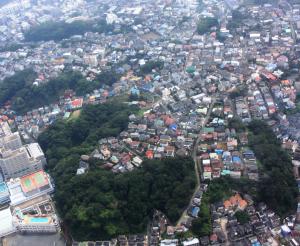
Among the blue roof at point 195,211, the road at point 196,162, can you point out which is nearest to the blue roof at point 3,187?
the road at point 196,162

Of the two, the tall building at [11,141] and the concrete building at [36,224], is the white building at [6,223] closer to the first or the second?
the concrete building at [36,224]

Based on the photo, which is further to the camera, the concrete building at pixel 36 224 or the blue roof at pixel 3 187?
the blue roof at pixel 3 187

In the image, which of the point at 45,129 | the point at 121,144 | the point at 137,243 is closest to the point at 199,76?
the point at 121,144

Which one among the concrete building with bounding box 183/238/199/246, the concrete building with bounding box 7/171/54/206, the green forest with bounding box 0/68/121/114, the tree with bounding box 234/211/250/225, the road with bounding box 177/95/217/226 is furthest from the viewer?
the green forest with bounding box 0/68/121/114

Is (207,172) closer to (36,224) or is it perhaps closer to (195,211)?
(195,211)

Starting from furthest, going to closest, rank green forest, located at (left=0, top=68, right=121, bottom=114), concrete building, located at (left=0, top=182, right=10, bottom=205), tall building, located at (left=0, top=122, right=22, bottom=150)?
green forest, located at (left=0, top=68, right=121, bottom=114), tall building, located at (left=0, top=122, right=22, bottom=150), concrete building, located at (left=0, top=182, right=10, bottom=205)

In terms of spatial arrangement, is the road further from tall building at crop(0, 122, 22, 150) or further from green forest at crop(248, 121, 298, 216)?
tall building at crop(0, 122, 22, 150)

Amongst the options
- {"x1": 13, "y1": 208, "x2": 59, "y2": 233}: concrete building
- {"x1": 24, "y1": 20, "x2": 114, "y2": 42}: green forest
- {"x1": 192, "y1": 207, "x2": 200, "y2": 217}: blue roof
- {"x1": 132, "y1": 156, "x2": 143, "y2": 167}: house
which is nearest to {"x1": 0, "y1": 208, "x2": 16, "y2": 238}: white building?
{"x1": 13, "y1": 208, "x2": 59, "y2": 233}: concrete building
